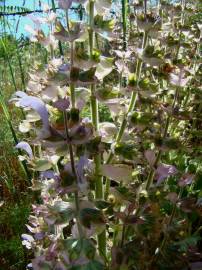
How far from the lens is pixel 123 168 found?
98 cm

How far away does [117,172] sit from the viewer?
96 centimetres

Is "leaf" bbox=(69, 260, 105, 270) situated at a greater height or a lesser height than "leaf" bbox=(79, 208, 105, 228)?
lesser

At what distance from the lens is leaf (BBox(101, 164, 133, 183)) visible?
954 mm

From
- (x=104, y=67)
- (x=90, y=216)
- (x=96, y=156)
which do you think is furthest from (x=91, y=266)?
(x=104, y=67)

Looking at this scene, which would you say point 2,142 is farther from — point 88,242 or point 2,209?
point 88,242

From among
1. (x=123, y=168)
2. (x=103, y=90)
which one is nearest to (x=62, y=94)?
(x=103, y=90)

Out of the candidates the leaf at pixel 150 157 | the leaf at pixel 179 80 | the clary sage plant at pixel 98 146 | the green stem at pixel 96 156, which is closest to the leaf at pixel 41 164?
the clary sage plant at pixel 98 146

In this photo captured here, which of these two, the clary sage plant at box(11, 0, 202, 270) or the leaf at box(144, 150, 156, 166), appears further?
the leaf at box(144, 150, 156, 166)

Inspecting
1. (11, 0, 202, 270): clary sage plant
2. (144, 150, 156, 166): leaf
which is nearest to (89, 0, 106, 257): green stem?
(11, 0, 202, 270): clary sage plant

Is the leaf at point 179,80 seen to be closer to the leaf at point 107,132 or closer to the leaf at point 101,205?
the leaf at point 107,132

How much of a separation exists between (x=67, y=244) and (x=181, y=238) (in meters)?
0.35

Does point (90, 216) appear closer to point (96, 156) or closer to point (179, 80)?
point (96, 156)

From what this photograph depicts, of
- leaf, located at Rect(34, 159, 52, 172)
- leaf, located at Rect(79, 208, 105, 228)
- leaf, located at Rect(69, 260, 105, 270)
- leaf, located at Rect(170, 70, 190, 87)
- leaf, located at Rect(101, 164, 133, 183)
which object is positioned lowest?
leaf, located at Rect(69, 260, 105, 270)

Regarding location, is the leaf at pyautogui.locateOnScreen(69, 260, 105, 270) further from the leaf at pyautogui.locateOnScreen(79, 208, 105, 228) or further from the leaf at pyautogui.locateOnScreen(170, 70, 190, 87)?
the leaf at pyautogui.locateOnScreen(170, 70, 190, 87)
